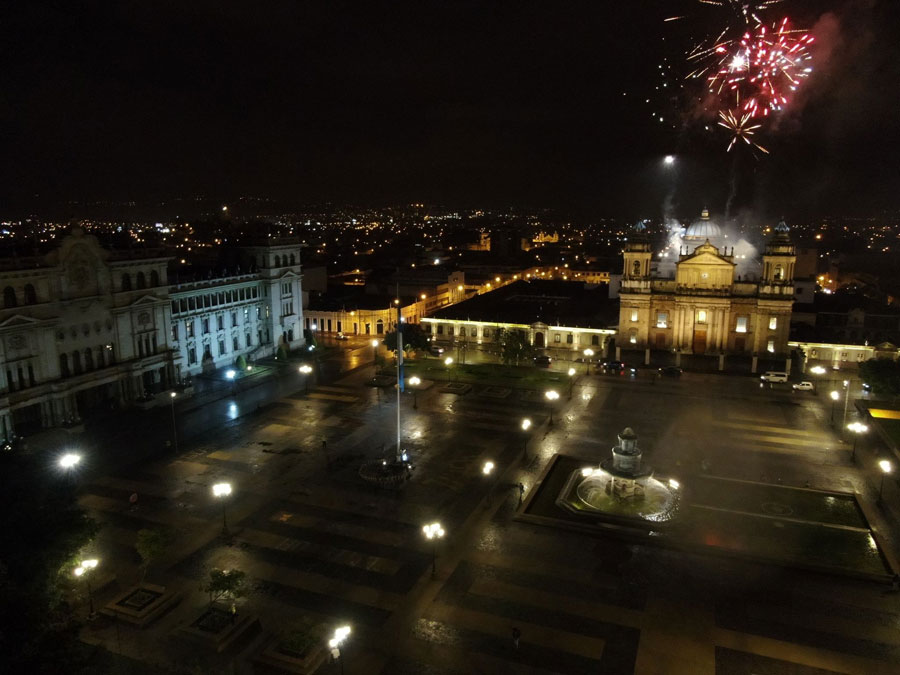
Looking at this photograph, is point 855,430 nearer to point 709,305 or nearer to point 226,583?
point 709,305

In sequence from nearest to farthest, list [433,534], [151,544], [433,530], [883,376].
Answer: [151,544], [433,530], [433,534], [883,376]

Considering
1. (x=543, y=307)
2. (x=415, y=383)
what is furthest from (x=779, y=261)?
(x=415, y=383)

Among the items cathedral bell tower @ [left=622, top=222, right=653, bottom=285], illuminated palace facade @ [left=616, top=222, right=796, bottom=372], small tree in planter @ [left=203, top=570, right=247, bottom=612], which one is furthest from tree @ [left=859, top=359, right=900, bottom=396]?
small tree in planter @ [left=203, top=570, right=247, bottom=612]

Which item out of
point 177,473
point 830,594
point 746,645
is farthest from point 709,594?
point 177,473

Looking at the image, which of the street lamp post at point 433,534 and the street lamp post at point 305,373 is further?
the street lamp post at point 305,373

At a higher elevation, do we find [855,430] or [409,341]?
[409,341]

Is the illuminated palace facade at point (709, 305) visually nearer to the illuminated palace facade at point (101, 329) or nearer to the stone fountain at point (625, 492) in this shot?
the stone fountain at point (625, 492)

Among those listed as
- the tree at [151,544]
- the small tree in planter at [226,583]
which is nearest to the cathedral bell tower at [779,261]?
the small tree in planter at [226,583]
